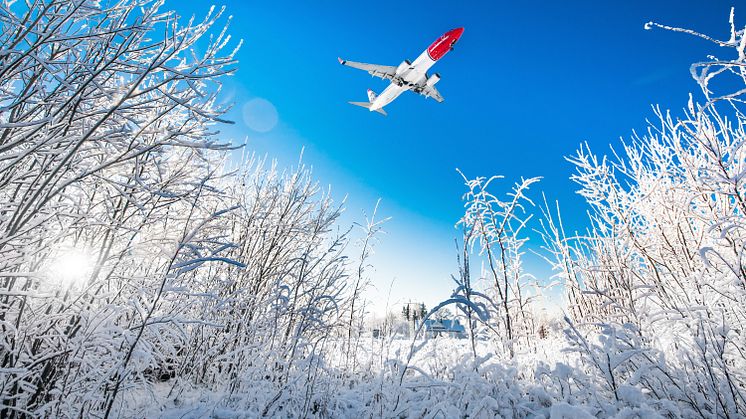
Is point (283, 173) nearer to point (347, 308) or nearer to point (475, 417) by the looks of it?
point (347, 308)

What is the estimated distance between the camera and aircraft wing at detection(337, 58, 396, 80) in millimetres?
17125

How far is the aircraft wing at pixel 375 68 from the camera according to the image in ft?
56.2

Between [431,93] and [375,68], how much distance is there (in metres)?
4.22

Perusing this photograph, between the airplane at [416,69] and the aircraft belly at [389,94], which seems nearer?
the airplane at [416,69]

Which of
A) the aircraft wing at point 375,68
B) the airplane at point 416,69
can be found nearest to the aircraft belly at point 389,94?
the airplane at point 416,69

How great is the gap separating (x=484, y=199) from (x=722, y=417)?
2192mm

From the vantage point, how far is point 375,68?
56.4ft

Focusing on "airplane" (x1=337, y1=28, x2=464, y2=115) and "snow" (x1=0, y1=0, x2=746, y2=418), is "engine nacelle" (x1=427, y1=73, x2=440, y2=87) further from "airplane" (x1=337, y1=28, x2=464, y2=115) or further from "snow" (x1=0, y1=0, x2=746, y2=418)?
"snow" (x1=0, y1=0, x2=746, y2=418)

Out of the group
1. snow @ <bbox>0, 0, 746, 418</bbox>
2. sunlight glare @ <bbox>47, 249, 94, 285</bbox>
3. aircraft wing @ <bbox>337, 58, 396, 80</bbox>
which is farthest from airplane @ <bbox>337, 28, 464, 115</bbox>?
sunlight glare @ <bbox>47, 249, 94, 285</bbox>

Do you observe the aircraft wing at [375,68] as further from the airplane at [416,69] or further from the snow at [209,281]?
the snow at [209,281]

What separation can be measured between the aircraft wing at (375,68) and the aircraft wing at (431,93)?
2469 millimetres

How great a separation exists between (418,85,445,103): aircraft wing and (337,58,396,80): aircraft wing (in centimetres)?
247

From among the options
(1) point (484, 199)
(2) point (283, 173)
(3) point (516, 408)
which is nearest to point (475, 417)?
(3) point (516, 408)

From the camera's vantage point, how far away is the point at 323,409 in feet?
8.77
